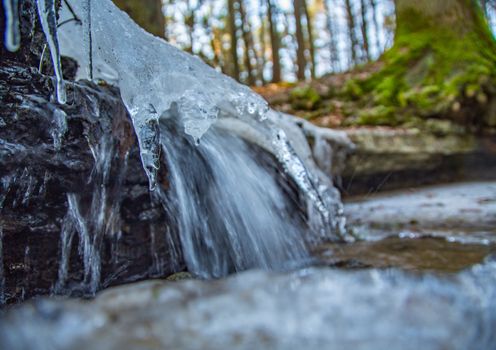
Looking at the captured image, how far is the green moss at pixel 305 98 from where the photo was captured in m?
6.05

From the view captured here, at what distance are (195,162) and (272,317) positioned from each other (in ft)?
5.85

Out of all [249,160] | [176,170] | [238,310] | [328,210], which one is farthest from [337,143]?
[238,310]

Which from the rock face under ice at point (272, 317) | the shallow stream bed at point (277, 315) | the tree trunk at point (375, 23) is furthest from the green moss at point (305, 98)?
the tree trunk at point (375, 23)

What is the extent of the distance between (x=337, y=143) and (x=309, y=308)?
357cm

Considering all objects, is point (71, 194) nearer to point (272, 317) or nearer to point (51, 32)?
point (51, 32)

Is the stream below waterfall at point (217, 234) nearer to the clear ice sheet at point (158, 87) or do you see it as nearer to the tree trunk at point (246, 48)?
the clear ice sheet at point (158, 87)

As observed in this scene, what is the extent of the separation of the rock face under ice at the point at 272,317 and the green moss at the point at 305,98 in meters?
5.14

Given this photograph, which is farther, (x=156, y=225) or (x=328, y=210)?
(x=328, y=210)

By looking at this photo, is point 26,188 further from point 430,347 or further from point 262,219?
point 430,347

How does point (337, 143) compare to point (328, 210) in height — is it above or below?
above

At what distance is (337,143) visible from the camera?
4324mm

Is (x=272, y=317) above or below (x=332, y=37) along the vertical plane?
below

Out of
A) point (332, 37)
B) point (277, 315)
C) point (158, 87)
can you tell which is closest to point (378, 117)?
point (158, 87)

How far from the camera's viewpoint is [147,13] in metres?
4.14
